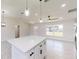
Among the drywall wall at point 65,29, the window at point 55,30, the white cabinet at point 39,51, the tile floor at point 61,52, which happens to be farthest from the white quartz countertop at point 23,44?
the window at point 55,30

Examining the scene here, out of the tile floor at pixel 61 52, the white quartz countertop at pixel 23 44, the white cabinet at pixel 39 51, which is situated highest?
the white quartz countertop at pixel 23 44

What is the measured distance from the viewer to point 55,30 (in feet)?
37.0

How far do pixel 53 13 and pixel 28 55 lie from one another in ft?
18.8

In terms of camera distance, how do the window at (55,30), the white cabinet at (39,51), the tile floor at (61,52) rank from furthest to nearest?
the window at (55,30)
the tile floor at (61,52)
the white cabinet at (39,51)

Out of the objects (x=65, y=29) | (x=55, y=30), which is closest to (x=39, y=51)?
(x=65, y=29)

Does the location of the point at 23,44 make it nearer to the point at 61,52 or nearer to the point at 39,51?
the point at 39,51

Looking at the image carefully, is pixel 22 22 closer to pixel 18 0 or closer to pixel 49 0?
pixel 18 0

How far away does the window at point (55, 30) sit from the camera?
10.6 meters

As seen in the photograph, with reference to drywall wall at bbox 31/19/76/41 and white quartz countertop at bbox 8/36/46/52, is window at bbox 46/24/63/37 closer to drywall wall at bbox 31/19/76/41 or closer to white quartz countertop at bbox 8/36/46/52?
drywall wall at bbox 31/19/76/41

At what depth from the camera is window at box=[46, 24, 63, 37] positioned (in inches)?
417

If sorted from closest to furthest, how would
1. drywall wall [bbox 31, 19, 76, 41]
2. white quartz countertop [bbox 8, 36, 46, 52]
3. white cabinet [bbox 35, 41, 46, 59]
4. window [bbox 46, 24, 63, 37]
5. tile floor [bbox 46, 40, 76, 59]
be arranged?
white quartz countertop [bbox 8, 36, 46, 52]
white cabinet [bbox 35, 41, 46, 59]
tile floor [bbox 46, 40, 76, 59]
drywall wall [bbox 31, 19, 76, 41]
window [bbox 46, 24, 63, 37]

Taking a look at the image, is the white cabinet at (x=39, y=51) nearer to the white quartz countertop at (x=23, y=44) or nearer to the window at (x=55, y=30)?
the white quartz countertop at (x=23, y=44)

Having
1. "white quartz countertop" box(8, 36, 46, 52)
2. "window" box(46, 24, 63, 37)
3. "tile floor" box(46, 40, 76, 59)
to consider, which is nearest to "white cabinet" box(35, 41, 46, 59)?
"white quartz countertop" box(8, 36, 46, 52)

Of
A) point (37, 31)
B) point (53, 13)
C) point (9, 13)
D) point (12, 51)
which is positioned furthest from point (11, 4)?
point (37, 31)
